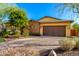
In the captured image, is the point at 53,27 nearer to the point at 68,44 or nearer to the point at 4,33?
the point at 68,44

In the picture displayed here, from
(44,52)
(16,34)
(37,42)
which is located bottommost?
(44,52)

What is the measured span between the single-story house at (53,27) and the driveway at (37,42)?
0.22ft

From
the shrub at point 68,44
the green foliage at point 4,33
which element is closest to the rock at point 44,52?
the shrub at point 68,44

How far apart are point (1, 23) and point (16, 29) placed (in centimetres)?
20

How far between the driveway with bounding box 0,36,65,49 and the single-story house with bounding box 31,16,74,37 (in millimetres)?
68

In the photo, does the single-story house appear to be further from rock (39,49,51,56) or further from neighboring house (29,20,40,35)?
rock (39,49,51,56)

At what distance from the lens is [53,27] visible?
375cm

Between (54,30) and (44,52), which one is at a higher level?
(54,30)

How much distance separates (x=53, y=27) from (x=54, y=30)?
0.13 ft

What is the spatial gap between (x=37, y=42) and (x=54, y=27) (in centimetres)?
28

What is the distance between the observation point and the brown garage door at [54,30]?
147 inches

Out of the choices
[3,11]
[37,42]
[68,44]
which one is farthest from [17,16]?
[68,44]

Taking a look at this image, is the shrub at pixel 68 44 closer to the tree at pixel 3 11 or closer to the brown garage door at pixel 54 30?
the brown garage door at pixel 54 30

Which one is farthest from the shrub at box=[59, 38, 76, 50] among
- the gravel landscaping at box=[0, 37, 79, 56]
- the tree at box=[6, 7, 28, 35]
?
the tree at box=[6, 7, 28, 35]
